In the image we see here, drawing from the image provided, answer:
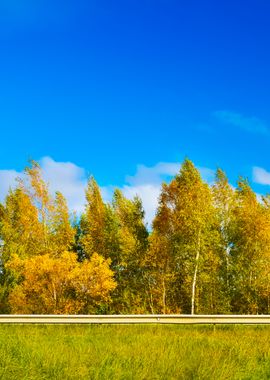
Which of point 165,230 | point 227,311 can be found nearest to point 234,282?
point 227,311

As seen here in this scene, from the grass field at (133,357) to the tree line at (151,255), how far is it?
20.3 metres

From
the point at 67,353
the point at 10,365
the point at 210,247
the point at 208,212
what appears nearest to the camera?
the point at 10,365

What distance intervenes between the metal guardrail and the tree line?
53.3ft

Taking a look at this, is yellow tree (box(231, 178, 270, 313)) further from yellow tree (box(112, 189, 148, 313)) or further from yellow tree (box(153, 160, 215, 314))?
yellow tree (box(112, 189, 148, 313))

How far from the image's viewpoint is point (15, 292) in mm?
30969

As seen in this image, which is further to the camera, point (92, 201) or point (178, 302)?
point (92, 201)

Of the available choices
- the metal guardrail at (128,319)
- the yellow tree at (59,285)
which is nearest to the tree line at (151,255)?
the yellow tree at (59,285)

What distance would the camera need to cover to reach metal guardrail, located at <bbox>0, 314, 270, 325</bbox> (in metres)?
13.0

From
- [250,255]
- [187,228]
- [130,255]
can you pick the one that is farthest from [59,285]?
[250,255]

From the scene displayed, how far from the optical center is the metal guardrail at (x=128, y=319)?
12977 millimetres

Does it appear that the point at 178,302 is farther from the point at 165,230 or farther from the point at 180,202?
the point at 180,202

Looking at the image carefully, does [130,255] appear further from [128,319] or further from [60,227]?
[128,319]

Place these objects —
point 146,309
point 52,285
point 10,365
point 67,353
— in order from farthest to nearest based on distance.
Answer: point 146,309 < point 52,285 < point 67,353 < point 10,365

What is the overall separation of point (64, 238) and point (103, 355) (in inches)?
1113
